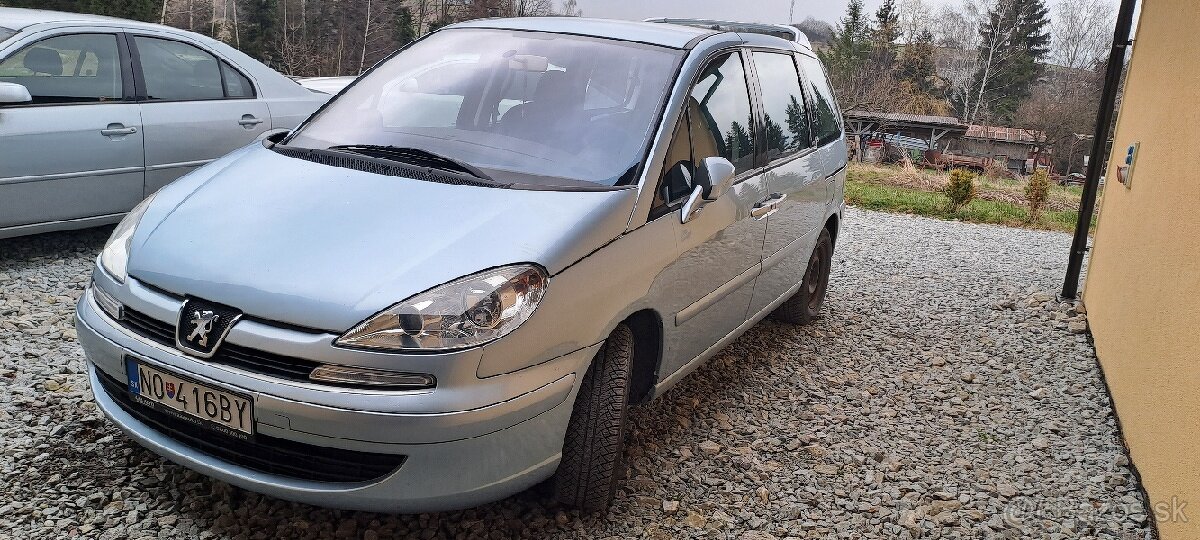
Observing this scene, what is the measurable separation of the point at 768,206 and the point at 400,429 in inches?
83.7

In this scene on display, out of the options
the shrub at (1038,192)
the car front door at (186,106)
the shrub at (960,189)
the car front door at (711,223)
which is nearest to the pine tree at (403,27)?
the shrub at (960,189)

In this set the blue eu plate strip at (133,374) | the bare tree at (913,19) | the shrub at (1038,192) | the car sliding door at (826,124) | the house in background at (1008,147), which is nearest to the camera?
the blue eu plate strip at (133,374)

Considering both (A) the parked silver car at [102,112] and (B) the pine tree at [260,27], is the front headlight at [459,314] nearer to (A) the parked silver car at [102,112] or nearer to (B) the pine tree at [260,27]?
(A) the parked silver car at [102,112]

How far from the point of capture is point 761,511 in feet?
10.3

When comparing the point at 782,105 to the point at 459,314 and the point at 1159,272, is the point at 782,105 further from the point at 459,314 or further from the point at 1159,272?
the point at 459,314

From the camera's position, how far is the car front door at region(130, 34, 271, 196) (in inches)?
210

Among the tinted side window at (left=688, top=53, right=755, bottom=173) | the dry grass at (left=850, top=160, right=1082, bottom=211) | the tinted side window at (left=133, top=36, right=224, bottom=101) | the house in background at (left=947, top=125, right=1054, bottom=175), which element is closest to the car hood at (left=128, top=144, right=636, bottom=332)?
the tinted side window at (left=688, top=53, right=755, bottom=173)

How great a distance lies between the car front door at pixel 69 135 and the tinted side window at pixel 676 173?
12.1 ft

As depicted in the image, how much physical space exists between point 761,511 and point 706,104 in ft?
5.05

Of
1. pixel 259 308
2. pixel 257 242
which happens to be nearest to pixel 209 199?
pixel 257 242

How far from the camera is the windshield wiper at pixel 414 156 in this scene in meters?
2.94

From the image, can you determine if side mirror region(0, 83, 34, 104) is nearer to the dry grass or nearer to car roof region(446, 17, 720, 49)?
car roof region(446, 17, 720, 49)

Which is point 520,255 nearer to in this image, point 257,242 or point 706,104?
point 257,242

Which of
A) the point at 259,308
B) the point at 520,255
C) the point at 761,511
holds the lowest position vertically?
the point at 761,511
